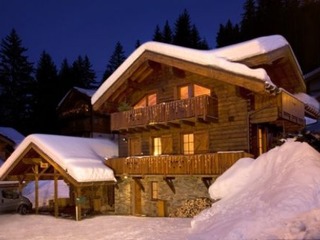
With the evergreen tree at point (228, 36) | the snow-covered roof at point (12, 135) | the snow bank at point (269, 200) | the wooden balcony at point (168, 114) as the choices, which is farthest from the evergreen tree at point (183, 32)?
the snow bank at point (269, 200)

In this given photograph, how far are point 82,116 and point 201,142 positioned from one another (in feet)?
82.2

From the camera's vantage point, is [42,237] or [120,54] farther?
[120,54]

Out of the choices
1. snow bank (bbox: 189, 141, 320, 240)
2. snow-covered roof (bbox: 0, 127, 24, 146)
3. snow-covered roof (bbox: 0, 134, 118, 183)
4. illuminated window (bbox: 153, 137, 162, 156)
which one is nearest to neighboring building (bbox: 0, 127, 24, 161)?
snow-covered roof (bbox: 0, 127, 24, 146)

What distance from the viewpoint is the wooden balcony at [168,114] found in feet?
70.2

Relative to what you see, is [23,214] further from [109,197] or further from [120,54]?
[120,54]

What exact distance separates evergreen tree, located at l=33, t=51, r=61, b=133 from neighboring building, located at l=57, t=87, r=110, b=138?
6.33 meters

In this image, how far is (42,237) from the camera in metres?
16.5

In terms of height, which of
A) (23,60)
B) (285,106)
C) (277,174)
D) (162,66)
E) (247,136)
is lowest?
(277,174)

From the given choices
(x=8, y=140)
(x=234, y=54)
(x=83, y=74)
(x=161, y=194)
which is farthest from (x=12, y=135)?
(x=234, y=54)

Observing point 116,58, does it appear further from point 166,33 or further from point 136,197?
point 136,197

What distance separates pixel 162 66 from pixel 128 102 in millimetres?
3728

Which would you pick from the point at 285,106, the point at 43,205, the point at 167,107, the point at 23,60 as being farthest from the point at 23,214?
the point at 23,60

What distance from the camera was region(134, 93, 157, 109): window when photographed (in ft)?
85.7

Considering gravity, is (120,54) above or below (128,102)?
above
